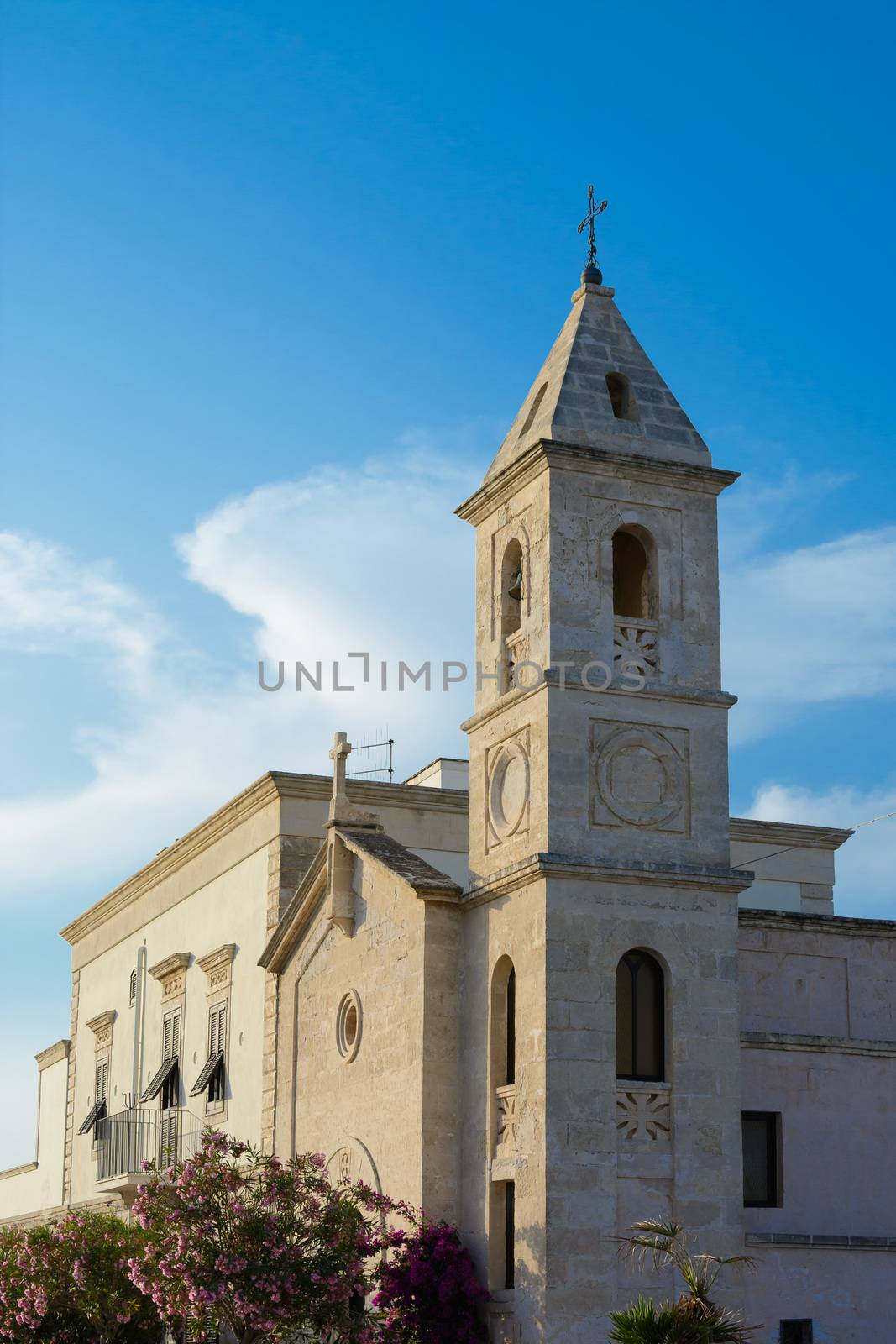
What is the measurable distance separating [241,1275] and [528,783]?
6.30 metres

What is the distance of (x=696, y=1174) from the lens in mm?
21578

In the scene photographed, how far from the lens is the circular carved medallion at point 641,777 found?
22391mm

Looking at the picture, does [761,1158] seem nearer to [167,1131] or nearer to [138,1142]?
[167,1131]

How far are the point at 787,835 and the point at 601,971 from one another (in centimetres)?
1625

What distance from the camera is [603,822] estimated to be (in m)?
22.2

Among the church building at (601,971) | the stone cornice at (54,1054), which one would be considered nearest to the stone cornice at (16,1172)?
the stone cornice at (54,1054)

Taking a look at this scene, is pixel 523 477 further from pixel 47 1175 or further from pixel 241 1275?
pixel 47 1175

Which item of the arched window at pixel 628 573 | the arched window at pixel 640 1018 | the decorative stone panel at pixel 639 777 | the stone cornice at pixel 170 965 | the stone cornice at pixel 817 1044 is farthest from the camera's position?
the stone cornice at pixel 170 965

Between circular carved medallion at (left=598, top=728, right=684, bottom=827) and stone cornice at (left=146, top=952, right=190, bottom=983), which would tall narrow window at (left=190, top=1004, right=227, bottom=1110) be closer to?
stone cornice at (left=146, top=952, right=190, bottom=983)

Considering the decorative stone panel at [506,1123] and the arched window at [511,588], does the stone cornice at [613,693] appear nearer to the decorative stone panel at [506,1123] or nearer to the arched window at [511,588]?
the arched window at [511,588]

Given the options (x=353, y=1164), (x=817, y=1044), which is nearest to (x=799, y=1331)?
(x=817, y=1044)

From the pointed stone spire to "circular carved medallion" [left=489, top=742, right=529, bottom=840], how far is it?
142 inches

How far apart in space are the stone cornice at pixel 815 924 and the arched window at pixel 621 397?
6252 mm

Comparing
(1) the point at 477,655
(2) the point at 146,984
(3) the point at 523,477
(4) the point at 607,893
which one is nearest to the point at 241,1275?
(4) the point at 607,893
